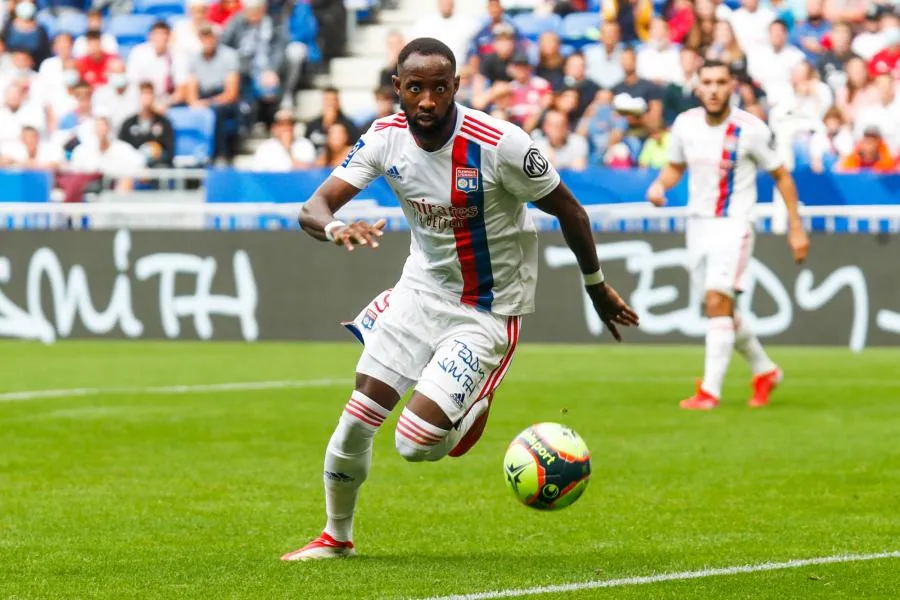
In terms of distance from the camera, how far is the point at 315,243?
61.9 feet

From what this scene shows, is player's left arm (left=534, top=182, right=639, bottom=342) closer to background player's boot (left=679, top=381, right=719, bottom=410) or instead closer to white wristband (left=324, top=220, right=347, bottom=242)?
white wristband (left=324, top=220, right=347, bottom=242)

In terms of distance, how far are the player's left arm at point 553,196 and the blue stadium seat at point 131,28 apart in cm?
2025

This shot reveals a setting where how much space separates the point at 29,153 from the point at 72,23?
4897mm

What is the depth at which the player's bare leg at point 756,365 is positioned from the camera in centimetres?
1320

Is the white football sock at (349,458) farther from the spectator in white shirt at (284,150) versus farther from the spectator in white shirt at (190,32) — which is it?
the spectator in white shirt at (190,32)

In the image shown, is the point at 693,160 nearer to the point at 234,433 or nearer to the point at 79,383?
the point at 234,433

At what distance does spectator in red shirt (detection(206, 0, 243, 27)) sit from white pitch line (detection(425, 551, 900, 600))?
19695mm

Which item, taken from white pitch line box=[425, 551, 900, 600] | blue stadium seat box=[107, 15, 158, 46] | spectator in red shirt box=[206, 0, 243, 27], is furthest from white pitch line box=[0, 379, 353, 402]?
blue stadium seat box=[107, 15, 158, 46]

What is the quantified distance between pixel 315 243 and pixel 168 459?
28.4 ft

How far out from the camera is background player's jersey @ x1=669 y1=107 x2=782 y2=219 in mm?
12750

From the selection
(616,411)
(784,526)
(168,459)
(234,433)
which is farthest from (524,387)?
(784,526)

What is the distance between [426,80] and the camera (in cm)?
669

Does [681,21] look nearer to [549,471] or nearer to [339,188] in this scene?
[339,188]

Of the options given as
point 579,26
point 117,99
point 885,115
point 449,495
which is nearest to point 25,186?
point 117,99
